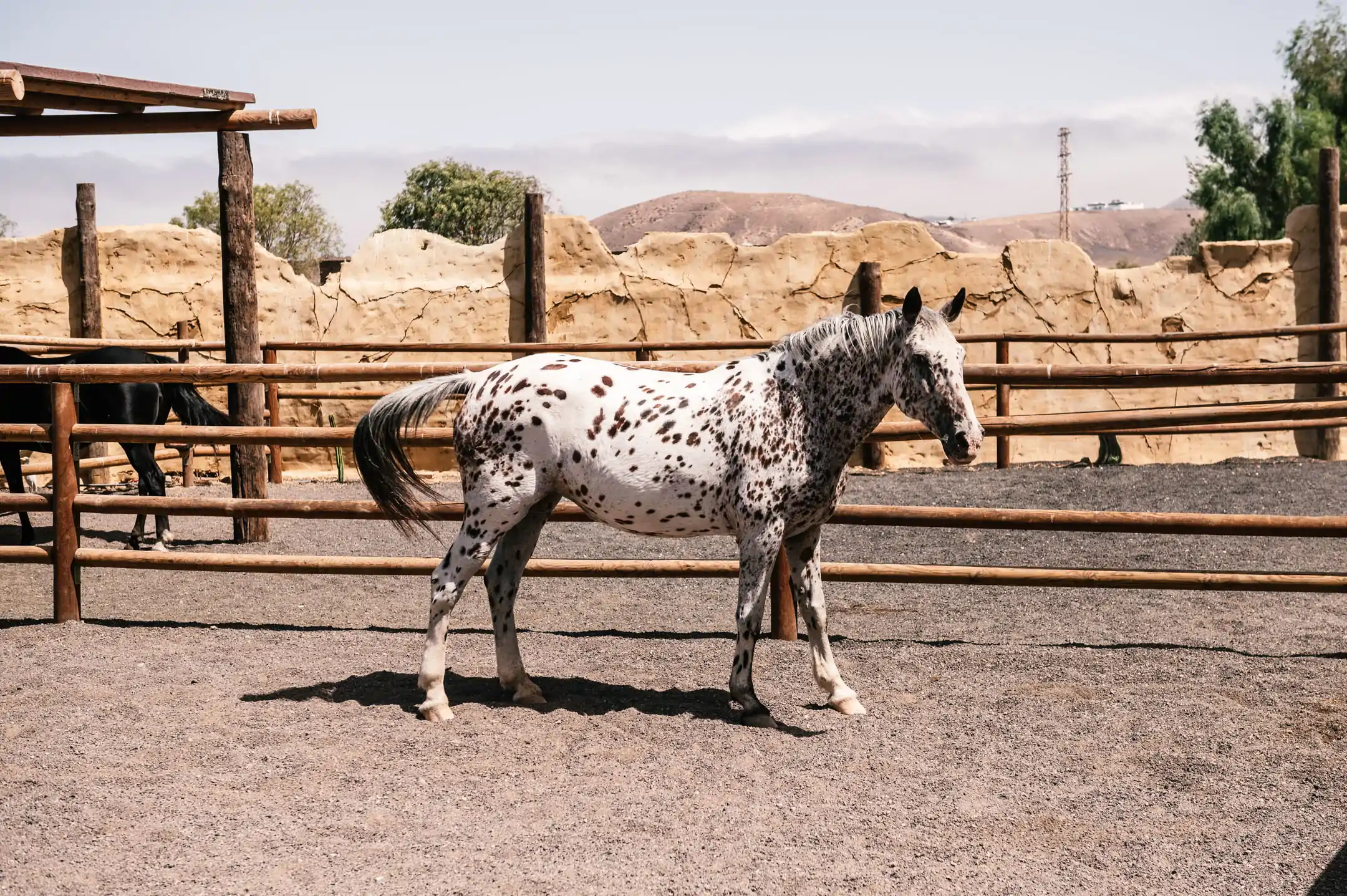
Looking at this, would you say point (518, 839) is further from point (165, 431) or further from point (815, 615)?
point (165, 431)

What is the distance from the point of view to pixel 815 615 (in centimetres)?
447

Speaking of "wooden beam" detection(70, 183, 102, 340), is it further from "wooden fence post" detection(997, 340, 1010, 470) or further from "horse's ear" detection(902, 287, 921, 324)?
"horse's ear" detection(902, 287, 921, 324)

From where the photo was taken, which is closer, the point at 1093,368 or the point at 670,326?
the point at 1093,368

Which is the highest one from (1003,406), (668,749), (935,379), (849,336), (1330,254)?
(1330,254)

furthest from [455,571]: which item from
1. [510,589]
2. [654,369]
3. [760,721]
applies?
[654,369]

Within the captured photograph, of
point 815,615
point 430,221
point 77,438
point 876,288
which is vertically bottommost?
point 815,615

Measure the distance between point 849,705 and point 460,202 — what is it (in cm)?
4126

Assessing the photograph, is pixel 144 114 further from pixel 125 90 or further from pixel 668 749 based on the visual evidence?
pixel 668 749

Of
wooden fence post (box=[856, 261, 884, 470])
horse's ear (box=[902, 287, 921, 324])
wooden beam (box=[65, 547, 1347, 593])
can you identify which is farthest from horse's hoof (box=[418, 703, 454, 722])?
wooden fence post (box=[856, 261, 884, 470])

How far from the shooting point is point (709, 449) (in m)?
4.34

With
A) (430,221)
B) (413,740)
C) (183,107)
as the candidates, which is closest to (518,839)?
(413,740)

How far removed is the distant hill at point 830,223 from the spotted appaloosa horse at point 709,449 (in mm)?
94640

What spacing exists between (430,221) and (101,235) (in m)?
32.9

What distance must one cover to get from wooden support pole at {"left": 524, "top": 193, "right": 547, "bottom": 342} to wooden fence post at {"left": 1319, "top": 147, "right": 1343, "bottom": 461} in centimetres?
738
